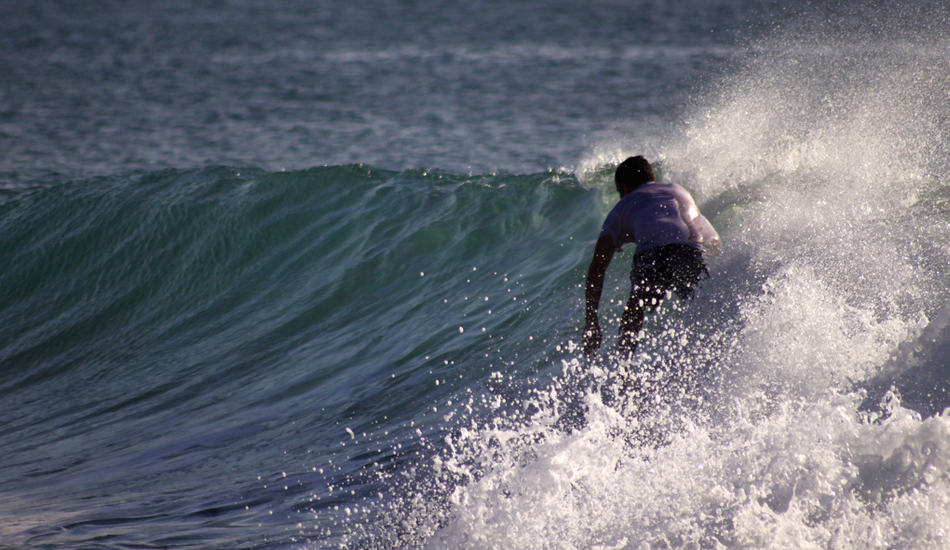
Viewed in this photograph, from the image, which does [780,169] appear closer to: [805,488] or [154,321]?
[805,488]

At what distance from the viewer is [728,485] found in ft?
9.78

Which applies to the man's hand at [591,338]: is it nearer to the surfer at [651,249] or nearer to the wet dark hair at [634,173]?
the surfer at [651,249]

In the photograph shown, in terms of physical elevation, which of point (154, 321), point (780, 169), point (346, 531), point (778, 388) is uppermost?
point (780, 169)

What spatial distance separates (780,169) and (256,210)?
6.09 m

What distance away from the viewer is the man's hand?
446cm

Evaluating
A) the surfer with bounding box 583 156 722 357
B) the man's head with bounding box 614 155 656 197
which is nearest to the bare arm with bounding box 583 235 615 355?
the surfer with bounding box 583 156 722 357

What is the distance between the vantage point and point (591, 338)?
4.47 metres

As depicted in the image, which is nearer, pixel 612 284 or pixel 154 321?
pixel 612 284

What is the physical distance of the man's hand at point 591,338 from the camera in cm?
446

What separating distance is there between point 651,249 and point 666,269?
0.45 feet

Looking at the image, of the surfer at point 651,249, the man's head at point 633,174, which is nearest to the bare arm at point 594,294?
the surfer at point 651,249

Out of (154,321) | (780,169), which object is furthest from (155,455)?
(780,169)

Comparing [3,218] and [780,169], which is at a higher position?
[780,169]

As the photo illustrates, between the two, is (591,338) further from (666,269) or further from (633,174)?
(633,174)
